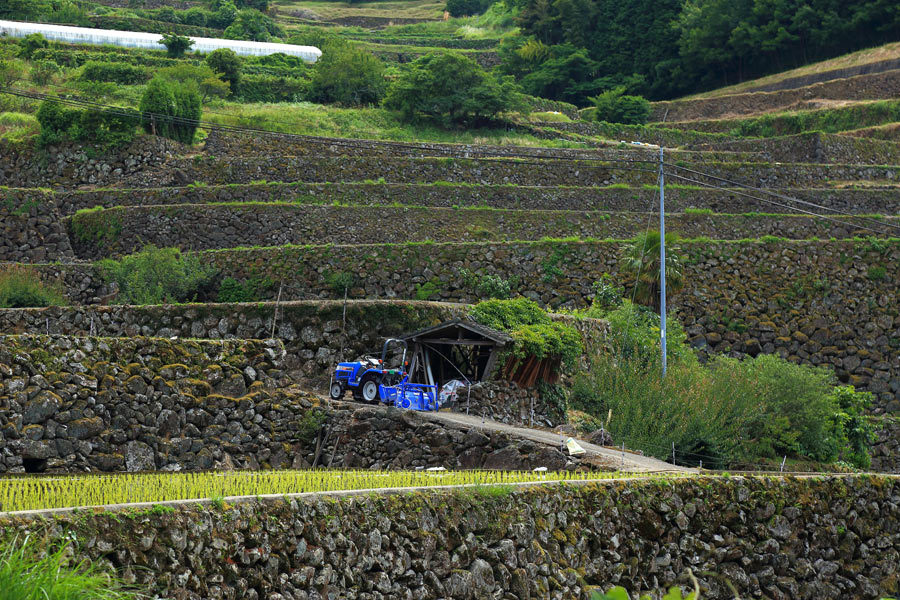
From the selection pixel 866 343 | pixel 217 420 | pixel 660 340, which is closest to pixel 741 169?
pixel 866 343

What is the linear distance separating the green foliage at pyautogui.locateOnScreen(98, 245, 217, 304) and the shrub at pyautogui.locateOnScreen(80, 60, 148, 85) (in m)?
25.0

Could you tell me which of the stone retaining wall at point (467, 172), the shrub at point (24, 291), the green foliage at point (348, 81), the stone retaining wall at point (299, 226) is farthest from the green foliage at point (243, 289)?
the green foliage at point (348, 81)

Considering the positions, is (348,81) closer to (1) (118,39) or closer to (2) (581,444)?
(1) (118,39)

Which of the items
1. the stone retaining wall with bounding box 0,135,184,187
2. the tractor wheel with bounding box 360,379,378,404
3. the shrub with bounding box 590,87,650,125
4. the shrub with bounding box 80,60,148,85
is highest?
the shrub with bounding box 80,60,148,85

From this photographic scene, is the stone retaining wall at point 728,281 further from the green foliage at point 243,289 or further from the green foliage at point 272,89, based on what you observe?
the green foliage at point 272,89

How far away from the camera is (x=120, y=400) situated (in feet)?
63.0

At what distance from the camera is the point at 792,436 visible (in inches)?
1222

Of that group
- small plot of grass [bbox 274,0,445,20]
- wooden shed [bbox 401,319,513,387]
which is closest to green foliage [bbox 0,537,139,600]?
wooden shed [bbox 401,319,513,387]

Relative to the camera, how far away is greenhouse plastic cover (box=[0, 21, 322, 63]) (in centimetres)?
6856

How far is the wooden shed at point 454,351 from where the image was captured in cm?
2647

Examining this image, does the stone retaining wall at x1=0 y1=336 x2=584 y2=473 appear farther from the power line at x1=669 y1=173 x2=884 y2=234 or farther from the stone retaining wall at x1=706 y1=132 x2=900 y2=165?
the stone retaining wall at x1=706 y1=132 x2=900 y2=165

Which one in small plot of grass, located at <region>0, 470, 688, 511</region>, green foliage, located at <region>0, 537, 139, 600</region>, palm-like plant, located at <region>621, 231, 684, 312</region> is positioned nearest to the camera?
green foliage, located at <region>0, 537, 139, 600</region>

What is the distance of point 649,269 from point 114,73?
32522mm

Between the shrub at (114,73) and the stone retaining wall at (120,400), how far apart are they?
39.8 m
